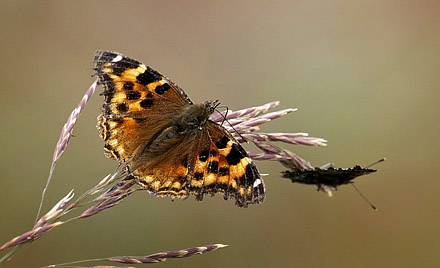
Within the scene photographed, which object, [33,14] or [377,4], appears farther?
[377,4]

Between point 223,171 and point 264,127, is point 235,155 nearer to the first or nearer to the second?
point 223,171

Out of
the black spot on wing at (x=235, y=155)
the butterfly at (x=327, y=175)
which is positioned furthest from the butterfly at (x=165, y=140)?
the butterfly at (x=327, y=175)

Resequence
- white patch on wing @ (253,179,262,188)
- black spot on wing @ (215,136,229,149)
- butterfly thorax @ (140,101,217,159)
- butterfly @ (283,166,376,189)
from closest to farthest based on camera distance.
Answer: butterfly @ (283,166,376,189)
white patch on wing @ (253,179,262,188)
black spot on wing @ (215,136,229,149)
butterfly thorax @ (140,101,217,159)

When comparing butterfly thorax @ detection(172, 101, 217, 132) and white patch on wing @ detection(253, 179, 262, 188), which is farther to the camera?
butterfly thorax @ detection(172, 101, 217, 132)

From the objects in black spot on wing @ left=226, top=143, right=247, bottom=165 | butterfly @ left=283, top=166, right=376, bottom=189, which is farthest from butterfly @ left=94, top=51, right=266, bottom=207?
butterfly @ left=283, top=166, right=376, bottom=189

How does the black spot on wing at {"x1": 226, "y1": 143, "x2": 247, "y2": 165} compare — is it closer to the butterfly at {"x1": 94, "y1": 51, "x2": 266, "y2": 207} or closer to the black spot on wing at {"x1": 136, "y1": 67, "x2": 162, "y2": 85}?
the butterfly at {"x1": 94, "y1": 51, "x2": 266, "y2": 207}

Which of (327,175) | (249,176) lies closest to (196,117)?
(249,176)

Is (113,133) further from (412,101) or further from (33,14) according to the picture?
(412,101)

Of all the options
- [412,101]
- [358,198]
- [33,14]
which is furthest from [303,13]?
[33,14]
